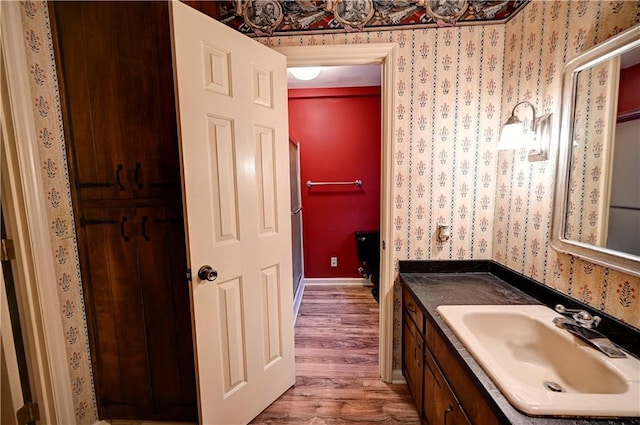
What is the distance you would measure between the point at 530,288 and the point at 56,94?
260cm

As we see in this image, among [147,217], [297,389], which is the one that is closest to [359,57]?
[147,217]

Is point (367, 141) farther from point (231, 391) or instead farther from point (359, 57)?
point (231, 391)

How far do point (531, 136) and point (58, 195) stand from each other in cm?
241

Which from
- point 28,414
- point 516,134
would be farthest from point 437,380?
point 28,414

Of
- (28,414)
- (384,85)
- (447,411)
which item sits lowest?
(28,414)

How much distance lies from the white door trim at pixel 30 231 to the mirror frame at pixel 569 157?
236cm

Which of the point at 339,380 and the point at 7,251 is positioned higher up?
the point at 7,251

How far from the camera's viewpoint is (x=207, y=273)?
122 cm

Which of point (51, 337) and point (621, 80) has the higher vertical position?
point (621, 80)

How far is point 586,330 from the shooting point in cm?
95

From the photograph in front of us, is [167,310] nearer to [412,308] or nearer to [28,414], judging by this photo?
[28,414]

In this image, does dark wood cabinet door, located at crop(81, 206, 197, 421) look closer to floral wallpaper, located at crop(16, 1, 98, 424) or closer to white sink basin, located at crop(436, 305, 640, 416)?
floral wallpaper, located at crop(16, 1, 98, 424)

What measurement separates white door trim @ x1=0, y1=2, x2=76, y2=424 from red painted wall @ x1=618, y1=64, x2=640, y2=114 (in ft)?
7.84

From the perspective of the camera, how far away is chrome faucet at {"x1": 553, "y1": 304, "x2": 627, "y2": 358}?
0.86m
